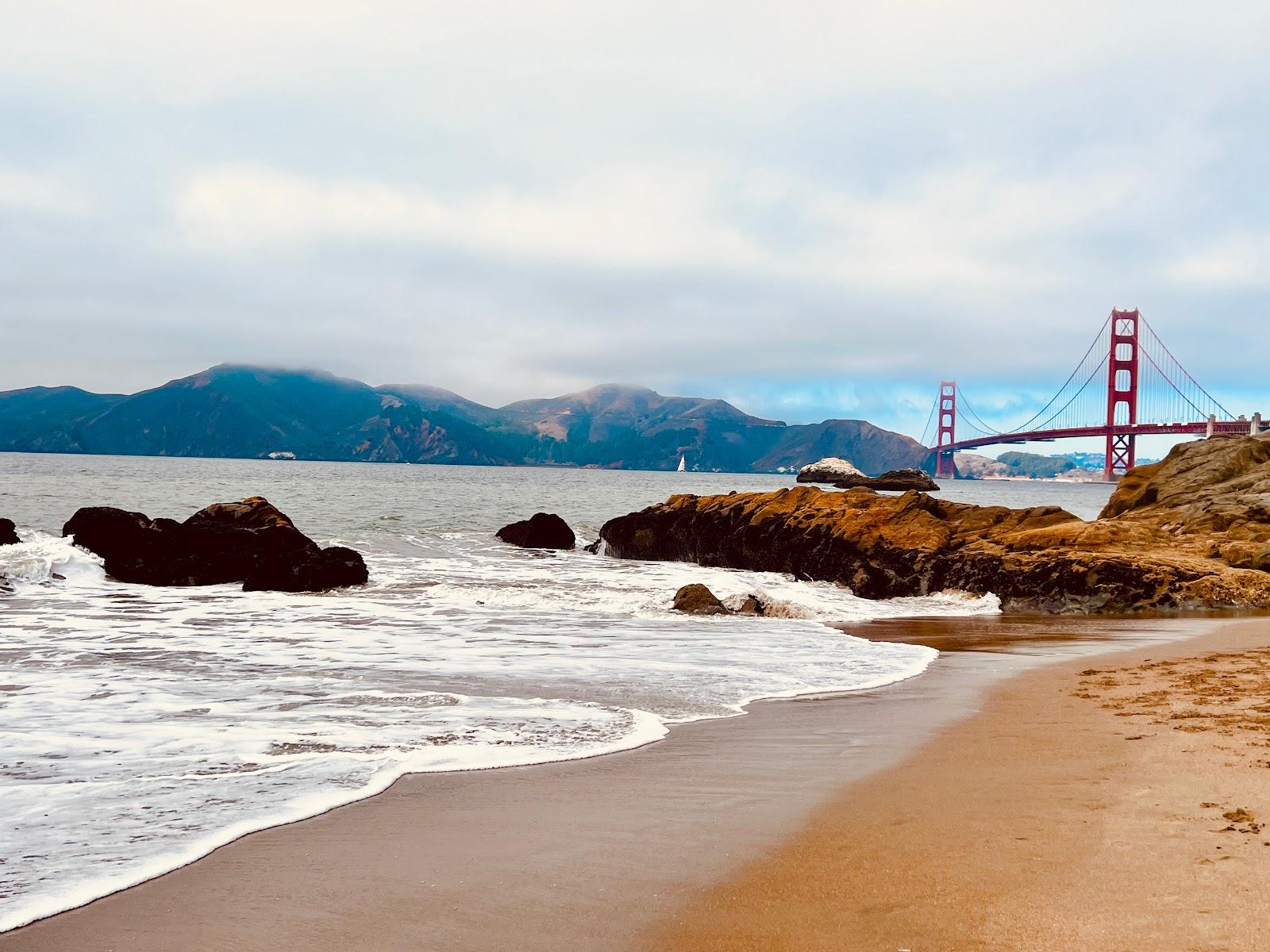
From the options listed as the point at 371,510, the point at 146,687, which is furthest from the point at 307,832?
the point at 371,510

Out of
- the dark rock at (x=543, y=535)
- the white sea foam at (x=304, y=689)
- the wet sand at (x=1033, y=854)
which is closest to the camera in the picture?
the wet sand at (x=1033, y=854)

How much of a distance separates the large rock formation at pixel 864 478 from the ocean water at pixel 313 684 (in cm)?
7570

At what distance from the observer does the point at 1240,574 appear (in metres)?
13.0

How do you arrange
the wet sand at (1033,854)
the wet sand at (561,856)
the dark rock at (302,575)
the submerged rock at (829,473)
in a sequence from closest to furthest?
the wet sand at (1033,854) < the wet sand at (561,856) < the dark rock at (302,575) < the submerged rock at (829,473)

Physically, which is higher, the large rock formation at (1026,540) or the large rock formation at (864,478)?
the large rock formation at (864,478)

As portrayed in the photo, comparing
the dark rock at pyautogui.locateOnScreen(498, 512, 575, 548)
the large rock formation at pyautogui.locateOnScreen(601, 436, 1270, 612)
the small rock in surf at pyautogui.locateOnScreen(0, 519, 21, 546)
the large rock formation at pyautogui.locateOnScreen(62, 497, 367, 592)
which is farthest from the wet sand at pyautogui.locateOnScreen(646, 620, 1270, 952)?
Answer: the dark rock at pyautogui.locateOnScreen(498, 512, 575, 548)

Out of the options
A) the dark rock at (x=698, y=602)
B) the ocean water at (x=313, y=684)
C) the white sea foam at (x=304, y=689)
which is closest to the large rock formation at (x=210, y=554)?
the ocean water at (x=313, y=684)

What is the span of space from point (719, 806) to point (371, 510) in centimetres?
3605

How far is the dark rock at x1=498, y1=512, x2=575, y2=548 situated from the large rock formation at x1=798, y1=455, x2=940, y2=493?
2524 inches

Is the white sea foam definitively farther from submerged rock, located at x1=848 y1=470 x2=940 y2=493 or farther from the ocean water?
submerged rock, located at x1=848 y1=470 x2=940 y2=493

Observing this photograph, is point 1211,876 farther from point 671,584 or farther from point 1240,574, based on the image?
point 671,584

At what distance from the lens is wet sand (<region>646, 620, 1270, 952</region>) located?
2.67 metres

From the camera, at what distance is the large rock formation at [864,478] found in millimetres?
90875

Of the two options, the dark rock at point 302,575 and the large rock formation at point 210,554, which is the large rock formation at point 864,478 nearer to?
the large rock formation at point 210,554
